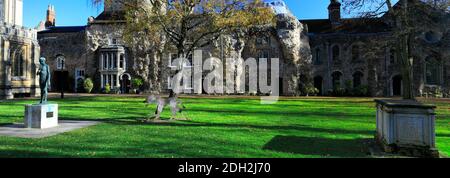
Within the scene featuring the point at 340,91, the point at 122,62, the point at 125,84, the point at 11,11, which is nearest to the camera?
the point at 11,11

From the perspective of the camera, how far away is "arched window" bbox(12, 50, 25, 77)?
31969mm

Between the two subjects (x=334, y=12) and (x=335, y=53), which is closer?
(x=335, y=53)

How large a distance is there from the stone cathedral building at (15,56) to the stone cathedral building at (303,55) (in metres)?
5.57

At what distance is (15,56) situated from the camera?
1266 inches

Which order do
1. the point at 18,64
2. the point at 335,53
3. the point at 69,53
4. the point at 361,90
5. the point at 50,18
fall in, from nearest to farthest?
the point at 18,64 < the point at 361,90 < the point at 335,53 < the point at 69,53 < the point at 50,18

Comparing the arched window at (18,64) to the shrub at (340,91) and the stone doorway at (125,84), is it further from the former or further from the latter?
the shrub at (340,91)

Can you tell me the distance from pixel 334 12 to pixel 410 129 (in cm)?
4166

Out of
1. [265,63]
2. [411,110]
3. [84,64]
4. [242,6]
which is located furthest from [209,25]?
[84,64]

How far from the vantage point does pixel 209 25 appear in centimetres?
1848

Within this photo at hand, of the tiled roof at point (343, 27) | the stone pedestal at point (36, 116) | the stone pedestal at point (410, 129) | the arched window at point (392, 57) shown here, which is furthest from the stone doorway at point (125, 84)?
the stone pedestal at point (410, 129)

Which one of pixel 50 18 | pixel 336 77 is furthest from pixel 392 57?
pixel 50 18

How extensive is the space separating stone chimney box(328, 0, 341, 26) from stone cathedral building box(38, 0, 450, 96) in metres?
0.14

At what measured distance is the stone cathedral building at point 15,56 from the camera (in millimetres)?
29672

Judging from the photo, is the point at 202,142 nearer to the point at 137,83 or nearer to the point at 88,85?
the point at 137,83
